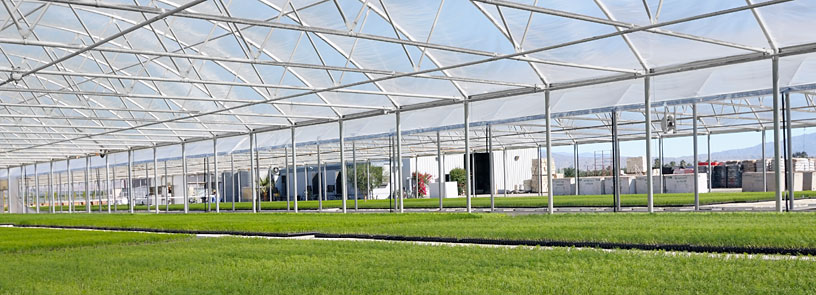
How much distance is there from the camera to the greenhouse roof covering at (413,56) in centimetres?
1998

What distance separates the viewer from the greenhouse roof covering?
19984 mm

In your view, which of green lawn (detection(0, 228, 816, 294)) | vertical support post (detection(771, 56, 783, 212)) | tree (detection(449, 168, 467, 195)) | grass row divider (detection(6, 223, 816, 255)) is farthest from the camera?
tree (detection(449, 168, 467, 195))

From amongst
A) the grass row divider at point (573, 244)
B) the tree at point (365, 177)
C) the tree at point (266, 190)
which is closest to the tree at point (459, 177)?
the tree at point (365, 177)

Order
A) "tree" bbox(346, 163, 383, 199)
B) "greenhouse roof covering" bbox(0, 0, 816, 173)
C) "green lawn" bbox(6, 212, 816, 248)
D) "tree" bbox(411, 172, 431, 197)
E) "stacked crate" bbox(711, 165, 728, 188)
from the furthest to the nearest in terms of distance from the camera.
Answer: "tree" bbox(411, 172, 431, 197), "tree" bbox(346, 163, 383, 199), "stacked crate" bbox(711, 165, 728, 188), "greenhouse roof covering" bbox(0, 0, 816, 173), "green lawn" bbox(6, 212, 816, 248)

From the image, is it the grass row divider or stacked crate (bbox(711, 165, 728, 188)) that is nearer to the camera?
the grass row divider

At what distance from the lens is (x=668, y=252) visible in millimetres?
12953

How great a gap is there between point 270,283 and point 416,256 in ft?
11.9

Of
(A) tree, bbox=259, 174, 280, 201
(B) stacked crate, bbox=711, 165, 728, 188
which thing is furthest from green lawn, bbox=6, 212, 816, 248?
(A) tree, bbox=259, 174, 280, 201

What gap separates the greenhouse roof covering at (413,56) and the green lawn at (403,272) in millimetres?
5400

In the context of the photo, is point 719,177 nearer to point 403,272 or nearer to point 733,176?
point 733,176

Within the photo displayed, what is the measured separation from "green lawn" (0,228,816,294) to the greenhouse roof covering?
540cm

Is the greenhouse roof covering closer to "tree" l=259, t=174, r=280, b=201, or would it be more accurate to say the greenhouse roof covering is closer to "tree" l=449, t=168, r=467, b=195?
"tree" l=449, t=168, r=467, b=195

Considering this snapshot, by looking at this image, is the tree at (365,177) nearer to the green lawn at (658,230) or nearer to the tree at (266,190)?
the tree at (266,190)

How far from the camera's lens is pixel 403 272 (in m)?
11.5
